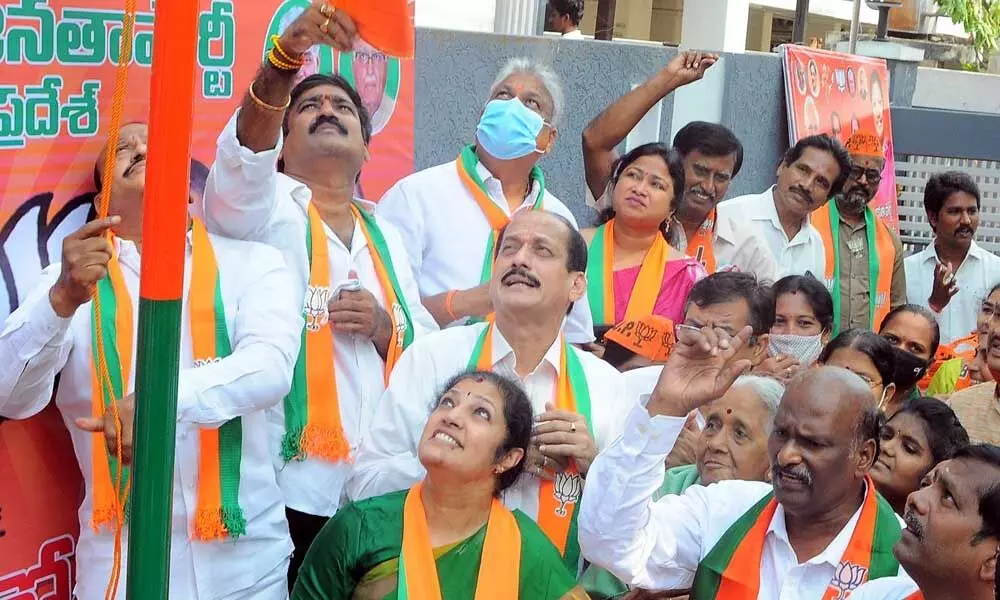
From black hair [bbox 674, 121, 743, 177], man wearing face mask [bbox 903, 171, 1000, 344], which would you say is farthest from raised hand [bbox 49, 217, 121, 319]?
man wearing face mask [bbox 903, 171, 1000, 344]

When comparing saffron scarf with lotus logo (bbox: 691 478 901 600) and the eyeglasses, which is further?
the eyeglasses

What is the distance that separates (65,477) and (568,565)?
1.22 meters

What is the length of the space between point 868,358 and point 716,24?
13.4m

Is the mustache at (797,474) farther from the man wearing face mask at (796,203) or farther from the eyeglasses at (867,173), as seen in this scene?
the eyeglasses at (867,173)

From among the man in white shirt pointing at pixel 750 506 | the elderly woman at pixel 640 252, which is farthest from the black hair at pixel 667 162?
the man in white shirt pointing at pixel 750 506

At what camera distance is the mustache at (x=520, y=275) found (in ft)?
11.5

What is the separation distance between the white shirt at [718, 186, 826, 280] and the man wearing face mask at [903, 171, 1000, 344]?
0.82m

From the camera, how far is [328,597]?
9.80ft

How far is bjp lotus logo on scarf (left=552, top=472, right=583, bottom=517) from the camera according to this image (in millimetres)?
3303

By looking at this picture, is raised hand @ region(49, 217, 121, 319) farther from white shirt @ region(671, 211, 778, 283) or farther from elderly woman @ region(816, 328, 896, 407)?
white shirt @ region(671, 211, 778, 283)

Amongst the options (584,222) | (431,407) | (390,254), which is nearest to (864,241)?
(584,222)

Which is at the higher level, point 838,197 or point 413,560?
point 838,197

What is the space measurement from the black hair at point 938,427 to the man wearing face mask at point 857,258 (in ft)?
7.29

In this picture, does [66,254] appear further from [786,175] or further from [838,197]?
[838,197]
